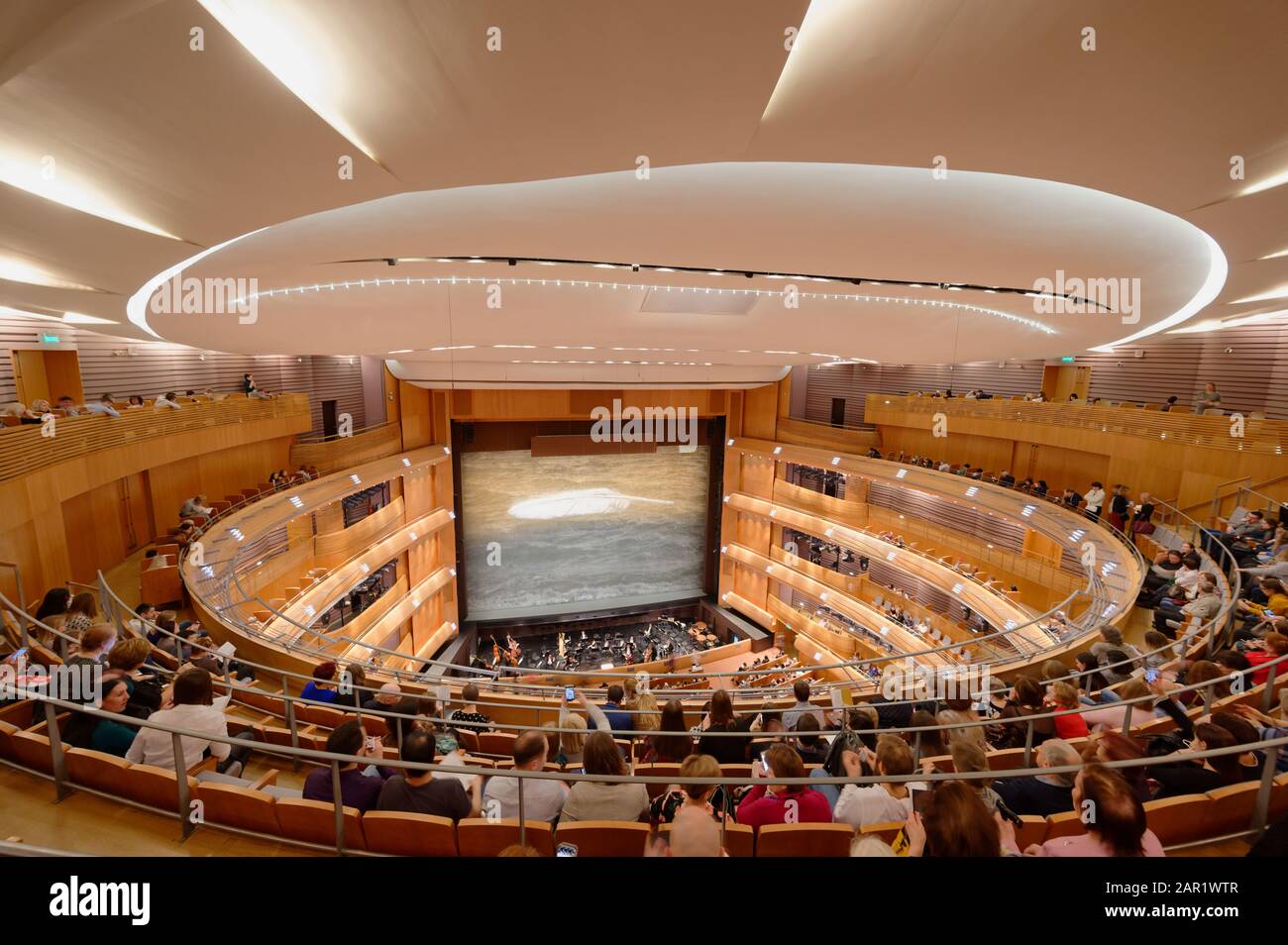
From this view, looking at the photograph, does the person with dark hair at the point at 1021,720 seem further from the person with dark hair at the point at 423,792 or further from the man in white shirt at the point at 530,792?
the person with dark hair at the point at 423,792

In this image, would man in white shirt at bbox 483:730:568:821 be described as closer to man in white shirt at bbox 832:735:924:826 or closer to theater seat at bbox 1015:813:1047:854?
man in white shirt at bbox 832:735:924:826

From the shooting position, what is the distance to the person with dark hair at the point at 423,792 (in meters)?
3.21

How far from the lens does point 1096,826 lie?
2393 mm

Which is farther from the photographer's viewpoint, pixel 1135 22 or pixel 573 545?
pixel 573 545

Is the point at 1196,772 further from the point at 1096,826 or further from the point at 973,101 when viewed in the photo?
the point at 973,101

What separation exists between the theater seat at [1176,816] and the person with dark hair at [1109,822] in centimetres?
84

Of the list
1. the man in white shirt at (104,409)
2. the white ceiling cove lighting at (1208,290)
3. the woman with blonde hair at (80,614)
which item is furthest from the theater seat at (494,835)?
the man in white shirt at (104,409)

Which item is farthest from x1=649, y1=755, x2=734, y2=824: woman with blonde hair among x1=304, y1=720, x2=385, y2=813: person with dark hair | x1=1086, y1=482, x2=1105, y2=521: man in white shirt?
x1=1086, y1=482, x2=1105, y2=521: man in white shirt

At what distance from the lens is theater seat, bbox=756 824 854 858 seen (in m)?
2.99

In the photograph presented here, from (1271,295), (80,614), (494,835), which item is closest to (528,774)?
(494,835)

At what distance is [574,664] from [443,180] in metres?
19.4

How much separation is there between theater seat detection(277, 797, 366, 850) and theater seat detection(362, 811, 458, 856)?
84mm
